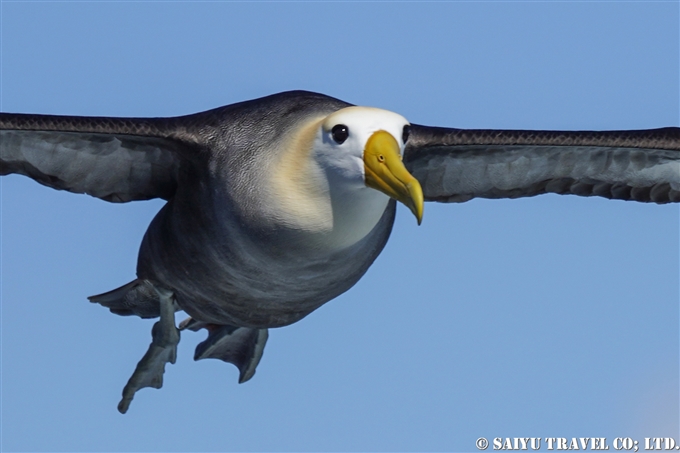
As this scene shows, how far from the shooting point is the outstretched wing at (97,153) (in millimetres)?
17688

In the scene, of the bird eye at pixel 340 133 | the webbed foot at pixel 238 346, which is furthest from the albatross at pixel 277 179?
the webbed foot at pixel 238 346

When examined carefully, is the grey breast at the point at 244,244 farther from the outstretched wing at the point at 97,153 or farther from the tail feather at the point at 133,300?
the tail feather at the point at 133,300

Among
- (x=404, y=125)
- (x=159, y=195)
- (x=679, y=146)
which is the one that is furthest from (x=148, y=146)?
(x=679, y=146)

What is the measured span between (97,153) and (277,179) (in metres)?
2.71

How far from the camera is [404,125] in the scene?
16266 mm

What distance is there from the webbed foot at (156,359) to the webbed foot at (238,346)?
2.70 feet

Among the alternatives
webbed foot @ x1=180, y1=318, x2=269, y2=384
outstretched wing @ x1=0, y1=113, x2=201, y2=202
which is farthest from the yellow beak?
webbed foot @ x1=180, y1=318, x2=269, y2=384

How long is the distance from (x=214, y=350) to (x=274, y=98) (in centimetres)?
452

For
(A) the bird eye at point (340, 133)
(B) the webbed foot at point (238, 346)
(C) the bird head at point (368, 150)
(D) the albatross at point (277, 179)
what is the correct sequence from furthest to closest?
(B) the webbed foot at point (238, 346) < (D) the albatross at point (277, 179) < (A) the bird eye at point (340, 133) < (C) the bird head at point (368, 150)

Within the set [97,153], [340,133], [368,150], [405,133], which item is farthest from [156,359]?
[368,150]

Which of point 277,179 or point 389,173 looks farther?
point 277,179

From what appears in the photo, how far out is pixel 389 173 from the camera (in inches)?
611

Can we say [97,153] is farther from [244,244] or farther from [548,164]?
[548,164]

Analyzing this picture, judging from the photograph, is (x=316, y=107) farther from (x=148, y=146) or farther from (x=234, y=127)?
(x=148, y=146)
